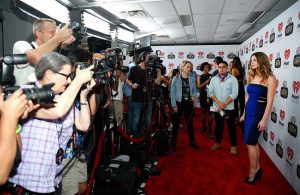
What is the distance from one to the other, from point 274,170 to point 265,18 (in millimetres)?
3549

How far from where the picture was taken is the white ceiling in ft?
14.9

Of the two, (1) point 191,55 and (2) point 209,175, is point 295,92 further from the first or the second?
(1) point 191,55

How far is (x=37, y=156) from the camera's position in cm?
133

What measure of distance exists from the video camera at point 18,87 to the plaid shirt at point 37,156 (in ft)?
0.90

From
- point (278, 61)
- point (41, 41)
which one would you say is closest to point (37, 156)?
point (41, 41)

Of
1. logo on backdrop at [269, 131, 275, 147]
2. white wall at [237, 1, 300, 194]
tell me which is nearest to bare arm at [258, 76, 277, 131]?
white wall at [237, 1, 300, 194]

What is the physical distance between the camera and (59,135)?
1.52 meters

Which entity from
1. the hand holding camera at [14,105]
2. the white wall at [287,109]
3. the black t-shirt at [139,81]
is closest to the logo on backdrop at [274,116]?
the white wall at [287,109]

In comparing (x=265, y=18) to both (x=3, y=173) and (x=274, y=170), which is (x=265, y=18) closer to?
(x=274, y=170)

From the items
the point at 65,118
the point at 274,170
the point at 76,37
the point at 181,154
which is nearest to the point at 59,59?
the point at 65,118

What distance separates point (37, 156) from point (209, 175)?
260 cm

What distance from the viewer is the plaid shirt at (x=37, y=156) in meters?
1.32

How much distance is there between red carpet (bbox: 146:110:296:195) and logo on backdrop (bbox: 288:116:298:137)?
0.64 metres

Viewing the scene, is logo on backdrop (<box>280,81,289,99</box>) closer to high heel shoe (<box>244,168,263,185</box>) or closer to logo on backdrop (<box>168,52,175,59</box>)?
high heel shoe (<box>244,168,263,185</box>)
